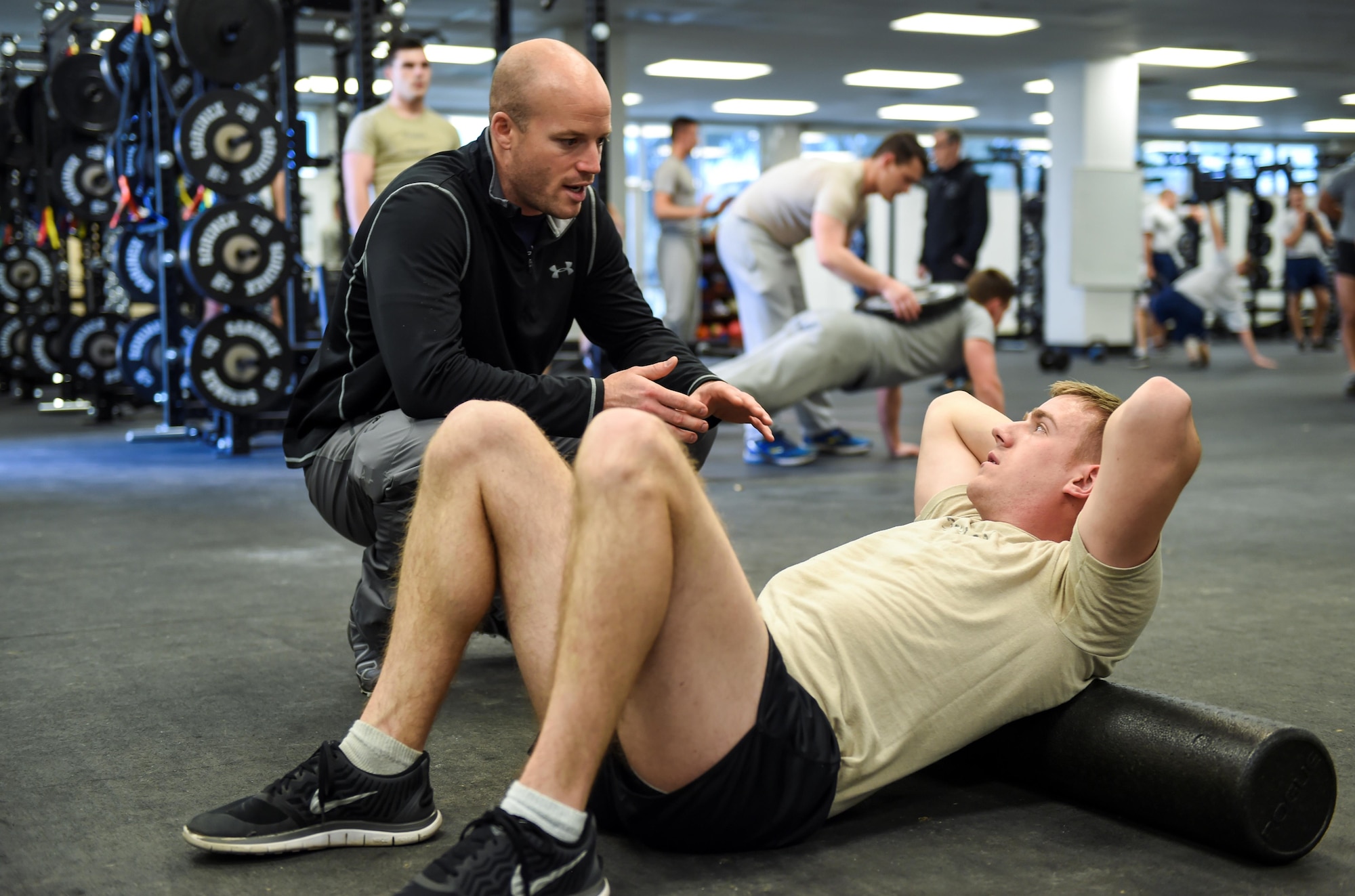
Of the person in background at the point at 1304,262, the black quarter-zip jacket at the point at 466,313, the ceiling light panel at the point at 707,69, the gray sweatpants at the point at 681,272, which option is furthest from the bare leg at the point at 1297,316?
the black quarter-zip jacket at the point at 466,313

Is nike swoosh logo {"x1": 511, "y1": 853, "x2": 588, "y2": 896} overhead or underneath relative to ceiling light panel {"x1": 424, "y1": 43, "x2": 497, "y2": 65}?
underneath

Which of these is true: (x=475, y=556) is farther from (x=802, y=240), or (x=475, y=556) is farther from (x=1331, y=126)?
(x=1331, y=126)

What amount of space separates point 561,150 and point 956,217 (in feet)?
20.0

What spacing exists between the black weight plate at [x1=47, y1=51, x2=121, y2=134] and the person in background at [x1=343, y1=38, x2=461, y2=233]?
2.95 metres

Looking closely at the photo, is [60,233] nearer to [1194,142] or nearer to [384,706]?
[384,706]

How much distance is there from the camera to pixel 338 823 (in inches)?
56.7

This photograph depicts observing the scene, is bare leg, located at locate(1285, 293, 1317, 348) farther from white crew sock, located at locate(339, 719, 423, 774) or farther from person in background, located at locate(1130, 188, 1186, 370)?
white crew sock, located at locate(339, 719, 423, 774)

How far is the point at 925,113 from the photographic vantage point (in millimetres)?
15883

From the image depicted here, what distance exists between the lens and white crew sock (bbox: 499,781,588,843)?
3.92 ft

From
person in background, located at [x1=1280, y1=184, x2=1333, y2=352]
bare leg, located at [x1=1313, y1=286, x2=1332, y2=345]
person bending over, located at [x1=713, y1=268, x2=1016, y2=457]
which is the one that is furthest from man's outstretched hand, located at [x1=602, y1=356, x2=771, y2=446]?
bare leg, located at [x1=1313, y1=286, x2=1332, y2=345]

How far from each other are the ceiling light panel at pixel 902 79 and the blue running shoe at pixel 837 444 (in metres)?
8.06

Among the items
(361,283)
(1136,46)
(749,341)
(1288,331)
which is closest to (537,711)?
(361,283)

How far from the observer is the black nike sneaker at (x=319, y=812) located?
142cm

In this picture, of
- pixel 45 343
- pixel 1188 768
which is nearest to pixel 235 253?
pixel 45 343
